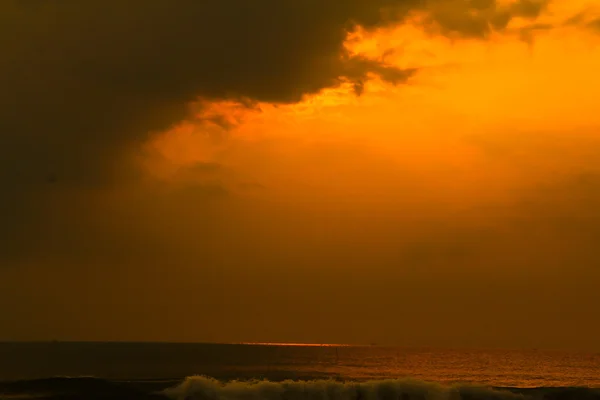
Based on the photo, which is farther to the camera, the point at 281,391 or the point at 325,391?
the point at 325,391

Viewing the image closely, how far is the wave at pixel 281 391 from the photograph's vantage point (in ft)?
96.2

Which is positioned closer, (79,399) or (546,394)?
(79,399)

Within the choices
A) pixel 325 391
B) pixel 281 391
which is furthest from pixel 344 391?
pixel 281 391

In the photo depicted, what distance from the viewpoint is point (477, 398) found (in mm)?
30453

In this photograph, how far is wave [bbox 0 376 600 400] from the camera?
2933 cm

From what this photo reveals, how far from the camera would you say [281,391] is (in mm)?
29344

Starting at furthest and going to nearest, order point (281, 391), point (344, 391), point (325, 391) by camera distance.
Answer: point (344, 391) → point (325, 391) → point (281, 391)

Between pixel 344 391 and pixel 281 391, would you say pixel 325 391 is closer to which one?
pixel 344 391

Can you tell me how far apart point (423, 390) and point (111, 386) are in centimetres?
1447

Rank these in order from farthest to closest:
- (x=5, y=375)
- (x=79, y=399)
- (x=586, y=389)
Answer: (x=5, y=375)
(x=586, y=389)
(x=79, y=399)

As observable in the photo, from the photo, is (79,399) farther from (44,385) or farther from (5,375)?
(5,375)

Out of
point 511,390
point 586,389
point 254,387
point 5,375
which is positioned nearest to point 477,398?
point 511,390

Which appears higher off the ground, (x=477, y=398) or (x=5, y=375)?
(x=5, y=375)

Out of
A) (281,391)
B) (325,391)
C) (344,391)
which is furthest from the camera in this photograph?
(344,391)
